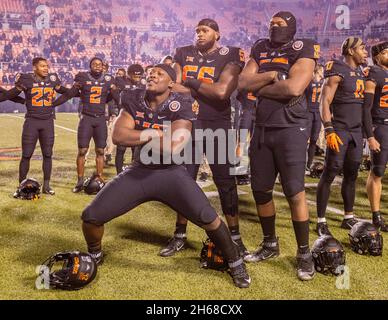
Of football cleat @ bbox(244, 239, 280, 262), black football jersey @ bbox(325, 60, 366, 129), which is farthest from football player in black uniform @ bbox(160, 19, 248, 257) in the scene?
black football jersey @ bbox(325, 60, 366, 129)

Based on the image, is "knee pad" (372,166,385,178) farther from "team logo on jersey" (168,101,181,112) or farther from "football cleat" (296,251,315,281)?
"team logo on jersey" (168,101,181,112)

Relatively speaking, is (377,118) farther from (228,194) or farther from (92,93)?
(92,93)

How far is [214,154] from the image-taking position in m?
3.99

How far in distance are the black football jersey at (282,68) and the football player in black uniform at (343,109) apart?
3.25ft

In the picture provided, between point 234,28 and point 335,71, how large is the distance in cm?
3602

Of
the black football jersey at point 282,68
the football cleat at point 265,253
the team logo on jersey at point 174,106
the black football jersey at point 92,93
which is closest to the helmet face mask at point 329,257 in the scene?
the football cleat at point 265,253

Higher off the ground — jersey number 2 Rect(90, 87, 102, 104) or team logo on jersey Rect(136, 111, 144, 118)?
team logo on jersey Rect(136, 111, 144, 118)

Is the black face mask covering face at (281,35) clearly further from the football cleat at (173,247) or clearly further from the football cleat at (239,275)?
the football cleat at (173,247)

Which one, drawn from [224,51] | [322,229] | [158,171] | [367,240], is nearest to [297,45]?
[224,51]

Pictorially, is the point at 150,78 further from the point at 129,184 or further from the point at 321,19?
the point at 321,19

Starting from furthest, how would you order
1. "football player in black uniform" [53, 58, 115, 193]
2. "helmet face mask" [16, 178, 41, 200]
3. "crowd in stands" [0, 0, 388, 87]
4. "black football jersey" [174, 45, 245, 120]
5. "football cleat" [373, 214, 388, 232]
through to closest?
"crowd in stands" [0, 0, 388, 87], "football player in black uniform" [53, 58, 115, 193], "helmet face mask" [16, 178, 41, 200], "football cleat" [373, 214, 388, 232], "black football jersey" [174, 45, 245, 120]

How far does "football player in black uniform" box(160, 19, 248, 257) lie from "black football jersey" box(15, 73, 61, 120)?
2.93m

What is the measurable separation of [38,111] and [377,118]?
4.37 m

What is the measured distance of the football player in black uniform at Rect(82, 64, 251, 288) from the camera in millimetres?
3242
